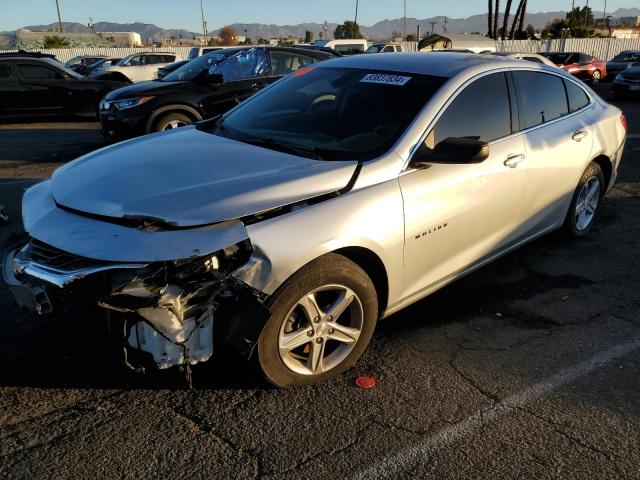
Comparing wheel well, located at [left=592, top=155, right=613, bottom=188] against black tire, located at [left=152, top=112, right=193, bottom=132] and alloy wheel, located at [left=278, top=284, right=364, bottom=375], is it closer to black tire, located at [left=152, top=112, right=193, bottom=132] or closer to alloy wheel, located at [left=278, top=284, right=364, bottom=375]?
alloy wheel, located at [left=278, top=284, right=364, bottom=375]

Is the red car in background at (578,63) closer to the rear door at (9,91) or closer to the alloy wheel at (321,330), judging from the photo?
the rear door at (9,91)

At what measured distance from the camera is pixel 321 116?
152 inches

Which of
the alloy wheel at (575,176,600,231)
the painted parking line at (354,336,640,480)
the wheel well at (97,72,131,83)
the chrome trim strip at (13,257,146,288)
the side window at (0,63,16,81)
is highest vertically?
the side window at (0,63,16,81)

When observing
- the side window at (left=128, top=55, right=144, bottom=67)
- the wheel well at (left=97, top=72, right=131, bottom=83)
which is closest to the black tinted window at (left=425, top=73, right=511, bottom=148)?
the wheel well at (left=97, top=72, right=131, bottom=83)

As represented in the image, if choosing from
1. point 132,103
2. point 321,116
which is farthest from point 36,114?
point 321,116

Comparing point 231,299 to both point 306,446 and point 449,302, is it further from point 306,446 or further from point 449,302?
point 449,302

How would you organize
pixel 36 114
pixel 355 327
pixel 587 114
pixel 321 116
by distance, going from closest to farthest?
pixel 355 327, pixel 321 116, pixel 587 114, pixel 36 114

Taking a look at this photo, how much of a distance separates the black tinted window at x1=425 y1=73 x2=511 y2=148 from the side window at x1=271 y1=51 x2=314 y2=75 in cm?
627

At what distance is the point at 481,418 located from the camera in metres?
2.85

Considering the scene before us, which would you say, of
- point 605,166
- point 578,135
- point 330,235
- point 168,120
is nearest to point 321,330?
point 330,235

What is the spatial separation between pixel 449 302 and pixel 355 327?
1.20m

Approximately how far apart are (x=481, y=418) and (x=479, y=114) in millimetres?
2022

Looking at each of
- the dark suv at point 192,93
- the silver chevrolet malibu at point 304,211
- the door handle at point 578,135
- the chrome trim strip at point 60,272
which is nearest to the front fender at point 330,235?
the silver chevrolet malibu at point 304,211

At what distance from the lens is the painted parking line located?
2511 mm
